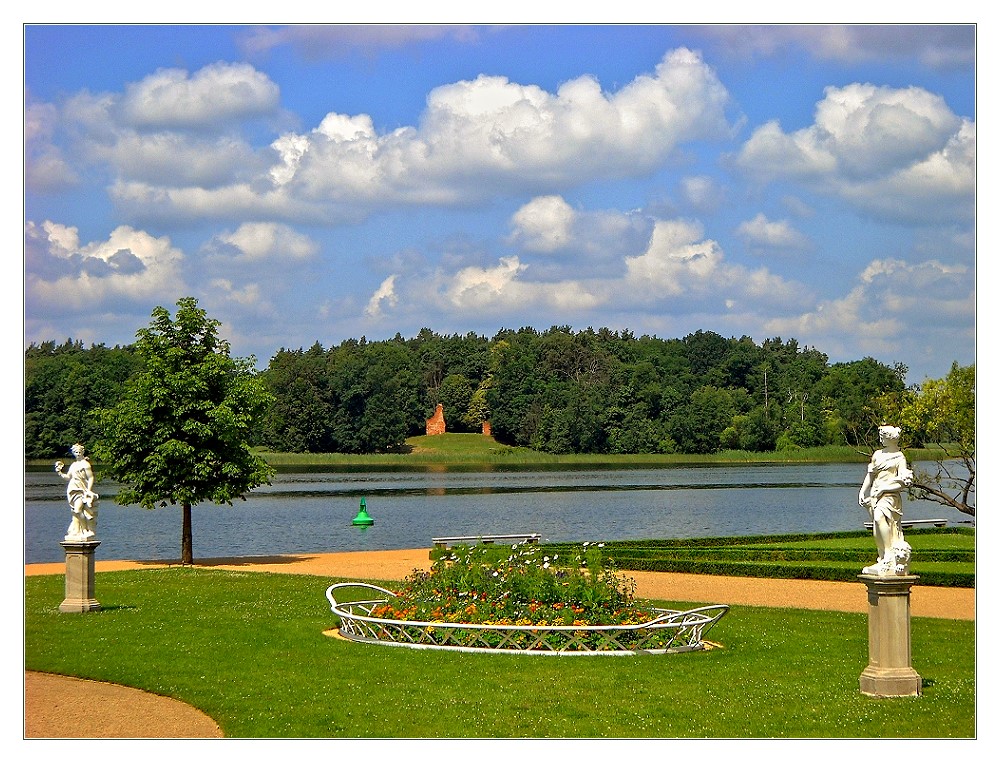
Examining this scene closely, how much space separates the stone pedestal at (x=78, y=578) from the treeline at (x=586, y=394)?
66220 mm

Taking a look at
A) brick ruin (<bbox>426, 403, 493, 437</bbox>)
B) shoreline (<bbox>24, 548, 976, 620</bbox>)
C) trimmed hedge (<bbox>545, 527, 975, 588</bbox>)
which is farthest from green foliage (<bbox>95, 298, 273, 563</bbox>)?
brick ruin (<bbox>426, 403, 493, 437</bbox>)

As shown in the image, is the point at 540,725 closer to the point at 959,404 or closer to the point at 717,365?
the point at 959,404

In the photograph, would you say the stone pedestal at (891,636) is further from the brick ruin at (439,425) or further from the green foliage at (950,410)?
the brick ruin at (439,425)

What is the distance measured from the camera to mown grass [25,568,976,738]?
37.0ft

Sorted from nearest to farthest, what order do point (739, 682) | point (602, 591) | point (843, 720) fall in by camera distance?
1. point (843, 720)
2. point (739, 682)
3. point (602, 591)

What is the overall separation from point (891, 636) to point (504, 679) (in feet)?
13.5

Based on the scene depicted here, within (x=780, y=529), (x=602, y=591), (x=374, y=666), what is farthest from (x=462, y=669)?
(x=780, y=529)

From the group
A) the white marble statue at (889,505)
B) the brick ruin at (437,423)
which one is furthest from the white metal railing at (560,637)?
the brick ruin at (437,423)

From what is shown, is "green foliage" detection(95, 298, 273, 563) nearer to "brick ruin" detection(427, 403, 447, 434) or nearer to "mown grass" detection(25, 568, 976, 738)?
"mown grass" detection(25, 568, 976, 738)

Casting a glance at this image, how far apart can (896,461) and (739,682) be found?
9.90 ft

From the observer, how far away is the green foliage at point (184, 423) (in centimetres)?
2689

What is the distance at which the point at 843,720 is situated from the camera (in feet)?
37.0

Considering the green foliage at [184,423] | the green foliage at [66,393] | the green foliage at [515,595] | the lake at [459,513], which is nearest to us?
the green foliage at [515,595]

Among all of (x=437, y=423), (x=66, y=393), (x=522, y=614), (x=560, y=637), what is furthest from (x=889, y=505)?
(x=437, y=423)
